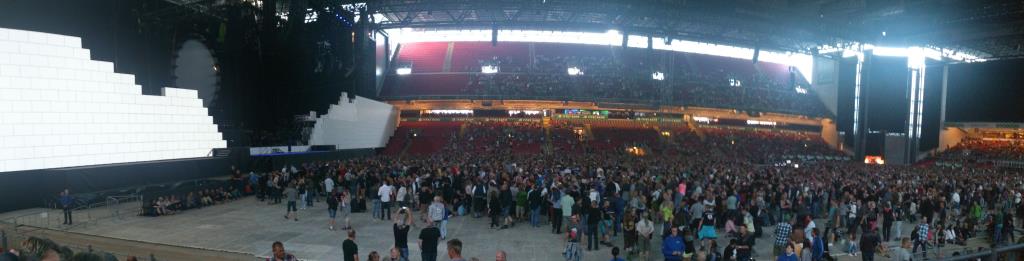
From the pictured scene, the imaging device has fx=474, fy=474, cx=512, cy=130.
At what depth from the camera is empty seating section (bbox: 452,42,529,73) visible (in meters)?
41.8

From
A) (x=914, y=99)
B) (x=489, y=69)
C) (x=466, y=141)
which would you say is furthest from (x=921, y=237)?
(x=489, y=69)

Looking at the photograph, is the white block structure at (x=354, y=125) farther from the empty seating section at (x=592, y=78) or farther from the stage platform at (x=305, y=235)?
the stage platform at (x=305, y=235)

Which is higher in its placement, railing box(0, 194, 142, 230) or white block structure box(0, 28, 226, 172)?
white block structure box(0, 28, 226, 172)

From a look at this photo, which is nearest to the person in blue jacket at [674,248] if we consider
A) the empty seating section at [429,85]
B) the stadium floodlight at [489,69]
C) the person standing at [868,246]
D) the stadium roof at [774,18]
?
the person standing at [868,246]

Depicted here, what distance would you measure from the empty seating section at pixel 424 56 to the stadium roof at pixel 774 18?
483 inches

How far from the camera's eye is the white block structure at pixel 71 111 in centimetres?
1125

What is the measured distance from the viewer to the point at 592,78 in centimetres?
4112

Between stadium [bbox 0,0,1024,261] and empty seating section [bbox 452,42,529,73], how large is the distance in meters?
0.40

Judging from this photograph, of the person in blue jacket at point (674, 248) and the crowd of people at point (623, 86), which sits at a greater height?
the crowd of people at point (623, 86)

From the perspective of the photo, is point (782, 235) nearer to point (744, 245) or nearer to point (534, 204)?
point (744, 245)

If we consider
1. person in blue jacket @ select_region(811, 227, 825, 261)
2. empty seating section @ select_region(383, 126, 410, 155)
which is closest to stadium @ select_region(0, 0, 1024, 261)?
person in blue jacket @ select_region(811, 227, 825, 261)

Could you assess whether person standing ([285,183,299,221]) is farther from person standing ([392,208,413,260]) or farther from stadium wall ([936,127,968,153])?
stadium wall ([936,127,968,153])

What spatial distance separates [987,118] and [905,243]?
43.4 meters

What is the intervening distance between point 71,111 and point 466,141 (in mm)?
24292
